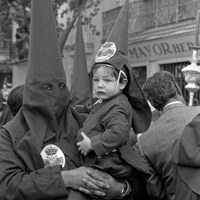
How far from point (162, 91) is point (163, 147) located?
0.44m

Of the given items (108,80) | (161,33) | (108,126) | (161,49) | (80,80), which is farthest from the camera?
(161,49)

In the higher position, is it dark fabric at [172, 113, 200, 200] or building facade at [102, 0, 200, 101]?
building facade at [102, 0, 200, 101]

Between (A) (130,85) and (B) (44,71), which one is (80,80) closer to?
(A) (130,85)

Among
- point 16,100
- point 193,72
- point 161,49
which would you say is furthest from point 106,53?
point 161,49

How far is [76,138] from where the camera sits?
264 centimetres

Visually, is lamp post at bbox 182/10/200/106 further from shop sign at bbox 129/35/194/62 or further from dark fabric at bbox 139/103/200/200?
shop sign at bbox 129/35/194/62

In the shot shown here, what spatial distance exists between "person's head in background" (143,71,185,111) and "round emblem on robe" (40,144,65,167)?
3.53 feet

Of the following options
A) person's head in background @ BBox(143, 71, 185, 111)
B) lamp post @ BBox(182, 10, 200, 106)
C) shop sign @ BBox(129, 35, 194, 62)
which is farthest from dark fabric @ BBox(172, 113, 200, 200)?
shop sign @ BBox(129, 35, 194, 62)

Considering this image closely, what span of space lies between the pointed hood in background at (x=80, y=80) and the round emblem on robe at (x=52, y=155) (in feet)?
8.13

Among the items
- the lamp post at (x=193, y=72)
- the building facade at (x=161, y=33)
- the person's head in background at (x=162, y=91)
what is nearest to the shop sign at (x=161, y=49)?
the building facade at (x=161, y=33)

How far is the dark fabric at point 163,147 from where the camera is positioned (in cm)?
307

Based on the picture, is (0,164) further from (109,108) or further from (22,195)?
(109,108)

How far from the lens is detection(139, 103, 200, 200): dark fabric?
10.1 feet

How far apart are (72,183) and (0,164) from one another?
0.40m
